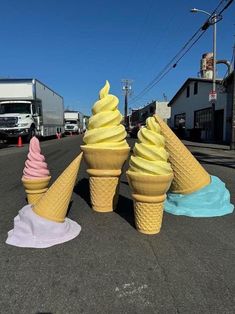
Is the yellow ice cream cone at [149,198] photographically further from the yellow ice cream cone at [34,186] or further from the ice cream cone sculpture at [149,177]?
the yellow ice cream cone at [34,186]

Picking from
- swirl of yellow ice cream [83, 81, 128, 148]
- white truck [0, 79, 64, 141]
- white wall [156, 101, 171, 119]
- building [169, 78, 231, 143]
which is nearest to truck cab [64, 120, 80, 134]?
white wall [156, 101, 171, 119]

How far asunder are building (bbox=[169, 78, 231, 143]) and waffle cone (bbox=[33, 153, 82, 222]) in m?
25.4

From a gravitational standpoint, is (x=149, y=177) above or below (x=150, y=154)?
below

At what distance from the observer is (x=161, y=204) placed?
4953 millimetres

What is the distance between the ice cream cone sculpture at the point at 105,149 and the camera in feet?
19.0

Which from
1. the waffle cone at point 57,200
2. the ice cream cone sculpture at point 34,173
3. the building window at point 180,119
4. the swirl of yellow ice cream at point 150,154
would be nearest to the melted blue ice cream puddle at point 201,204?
the swirl of yellow ice cream at point 150,154

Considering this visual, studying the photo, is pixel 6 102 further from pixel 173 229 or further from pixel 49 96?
pixel 173 229

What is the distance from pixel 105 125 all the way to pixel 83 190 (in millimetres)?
2711

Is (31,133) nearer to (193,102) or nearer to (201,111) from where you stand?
(201,111)

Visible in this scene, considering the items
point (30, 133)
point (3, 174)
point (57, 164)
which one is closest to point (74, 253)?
point (3, 174)

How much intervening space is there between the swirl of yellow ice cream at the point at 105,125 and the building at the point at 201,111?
24123mm

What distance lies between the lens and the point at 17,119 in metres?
27.6

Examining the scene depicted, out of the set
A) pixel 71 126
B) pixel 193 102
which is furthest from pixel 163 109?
pixel 193 102

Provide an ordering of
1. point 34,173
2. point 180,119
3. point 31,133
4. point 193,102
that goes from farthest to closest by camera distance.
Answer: point 180,119, point 193,102, point 31,133, point 34,173
